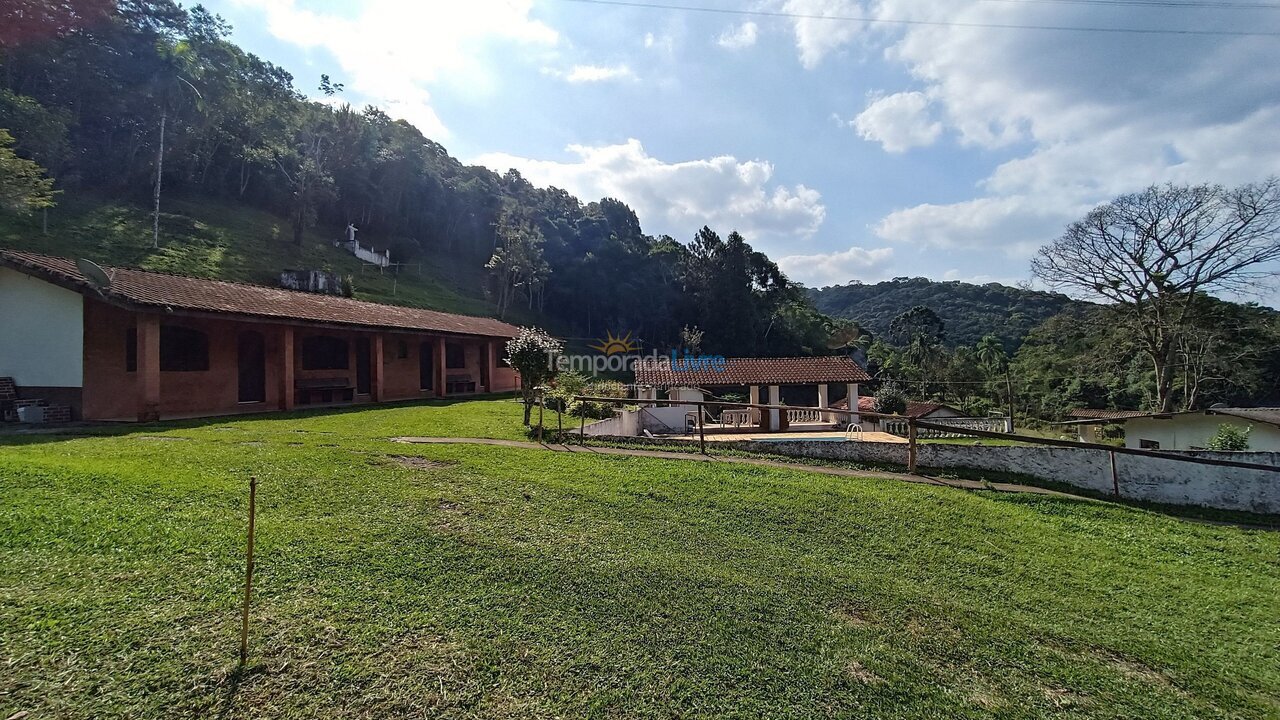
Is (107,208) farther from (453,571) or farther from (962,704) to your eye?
(962,704)

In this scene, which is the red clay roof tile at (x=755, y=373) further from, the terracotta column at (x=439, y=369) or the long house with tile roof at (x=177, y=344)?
the long house with tile roof at (x=177, y=344)

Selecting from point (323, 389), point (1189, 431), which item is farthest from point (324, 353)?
point (1189, 431)

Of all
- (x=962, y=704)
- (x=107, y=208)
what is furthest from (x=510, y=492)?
(x=107, y=208)

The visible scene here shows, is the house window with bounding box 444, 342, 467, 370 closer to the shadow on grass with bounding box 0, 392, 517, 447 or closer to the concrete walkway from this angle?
the shadow on grass with bounding box 0, 392, 517, 447

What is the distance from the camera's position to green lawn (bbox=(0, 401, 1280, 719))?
285cm

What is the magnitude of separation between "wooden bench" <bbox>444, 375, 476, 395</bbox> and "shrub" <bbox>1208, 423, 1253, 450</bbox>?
25.5m

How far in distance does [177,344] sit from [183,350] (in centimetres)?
20

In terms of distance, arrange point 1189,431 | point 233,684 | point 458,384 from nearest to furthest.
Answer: point 233,684 → point 1189,431 → point 458,384

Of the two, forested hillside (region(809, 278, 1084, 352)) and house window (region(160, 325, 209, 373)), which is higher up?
forested hillside (region(809, 278, 1084, 352))

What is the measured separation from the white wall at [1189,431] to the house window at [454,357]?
2689cm

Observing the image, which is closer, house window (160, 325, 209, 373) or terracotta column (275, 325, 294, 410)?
house window (160, 325, 209, 373)

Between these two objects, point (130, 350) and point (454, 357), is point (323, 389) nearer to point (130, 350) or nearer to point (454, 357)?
point (130, 350)

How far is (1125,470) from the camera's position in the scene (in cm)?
964

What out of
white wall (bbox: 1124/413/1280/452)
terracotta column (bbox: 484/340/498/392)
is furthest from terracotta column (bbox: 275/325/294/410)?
white wall (bbox: 1124/413/1280/452)
